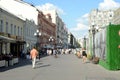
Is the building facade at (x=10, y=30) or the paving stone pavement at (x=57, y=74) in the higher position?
the building facade at (x=10, y=30)

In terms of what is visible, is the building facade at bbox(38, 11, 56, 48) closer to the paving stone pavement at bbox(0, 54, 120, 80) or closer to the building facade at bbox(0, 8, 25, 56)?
the building facade at bbox(0, 8, 25, 56)

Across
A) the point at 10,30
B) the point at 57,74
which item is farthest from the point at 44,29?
the point at 57,74

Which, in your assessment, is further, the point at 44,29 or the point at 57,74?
the point at 44,29

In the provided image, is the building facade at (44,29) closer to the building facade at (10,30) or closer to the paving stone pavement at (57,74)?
the building facade at (10,30)

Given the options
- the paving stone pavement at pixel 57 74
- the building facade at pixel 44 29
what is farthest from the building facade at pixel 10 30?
the building facade at pixel 44 29

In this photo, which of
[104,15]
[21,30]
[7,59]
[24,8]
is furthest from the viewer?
[104,15]

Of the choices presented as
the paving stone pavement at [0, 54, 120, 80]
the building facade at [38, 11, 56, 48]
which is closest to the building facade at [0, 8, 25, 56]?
the paving stone pavement at [0, 54, 120, 80]

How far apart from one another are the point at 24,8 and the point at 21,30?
20.3 metres

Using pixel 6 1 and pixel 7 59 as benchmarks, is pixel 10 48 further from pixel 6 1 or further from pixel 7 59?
pixel 6 1

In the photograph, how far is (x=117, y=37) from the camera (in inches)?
949

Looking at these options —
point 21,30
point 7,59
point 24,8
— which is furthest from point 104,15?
point 7,59

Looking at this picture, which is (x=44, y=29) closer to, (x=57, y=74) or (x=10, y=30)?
(x=10, y=30)

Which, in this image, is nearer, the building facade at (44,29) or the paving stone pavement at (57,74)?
the paving stone pavement at (57,74)

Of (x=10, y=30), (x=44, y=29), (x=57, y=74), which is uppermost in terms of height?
(x=44, y=29)
